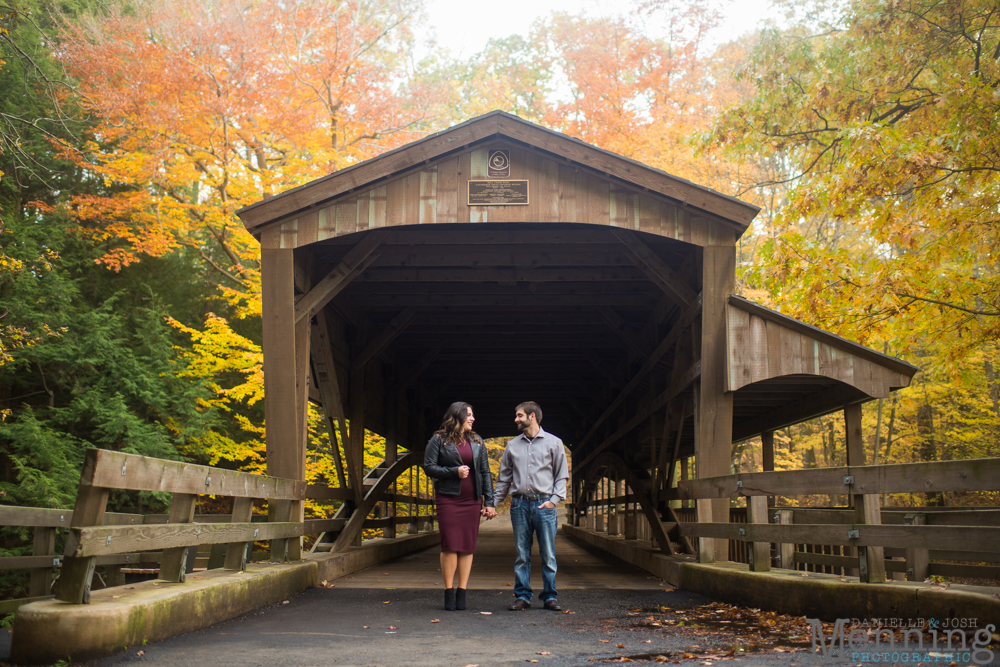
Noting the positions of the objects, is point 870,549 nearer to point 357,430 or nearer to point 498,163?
point 498,163

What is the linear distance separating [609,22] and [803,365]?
18.5 meters

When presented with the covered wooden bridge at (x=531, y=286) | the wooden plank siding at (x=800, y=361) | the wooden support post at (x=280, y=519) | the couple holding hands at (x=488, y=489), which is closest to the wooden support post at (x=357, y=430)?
the covered wooden bridge at (x=531, y=286)

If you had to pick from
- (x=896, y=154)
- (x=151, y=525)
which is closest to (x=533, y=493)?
(x=151, y=525)

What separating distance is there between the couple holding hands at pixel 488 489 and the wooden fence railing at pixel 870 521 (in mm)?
1473

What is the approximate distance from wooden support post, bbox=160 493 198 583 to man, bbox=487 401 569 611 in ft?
7.37

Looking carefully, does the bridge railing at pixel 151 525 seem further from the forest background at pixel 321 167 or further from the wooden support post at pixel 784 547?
the forest background at pixel 321 167

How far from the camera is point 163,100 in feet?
49.2

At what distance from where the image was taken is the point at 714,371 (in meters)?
7.82

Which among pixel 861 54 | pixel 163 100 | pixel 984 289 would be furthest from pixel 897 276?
pixel 163 100

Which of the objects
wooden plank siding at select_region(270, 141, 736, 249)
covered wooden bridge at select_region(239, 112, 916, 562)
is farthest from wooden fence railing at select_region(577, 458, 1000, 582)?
wooden plank siding at select_region(270, 141, 736, 249)

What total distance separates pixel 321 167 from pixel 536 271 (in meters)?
7.67

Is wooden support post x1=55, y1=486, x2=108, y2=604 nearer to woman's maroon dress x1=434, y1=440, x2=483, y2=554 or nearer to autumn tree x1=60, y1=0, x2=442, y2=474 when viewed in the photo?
woman's maroon dress x1=434, y1=440, x2=483, y2=554

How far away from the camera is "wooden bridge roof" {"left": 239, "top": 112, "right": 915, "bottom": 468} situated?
25.5ft

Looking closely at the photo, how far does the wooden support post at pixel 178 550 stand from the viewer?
4700 mm
